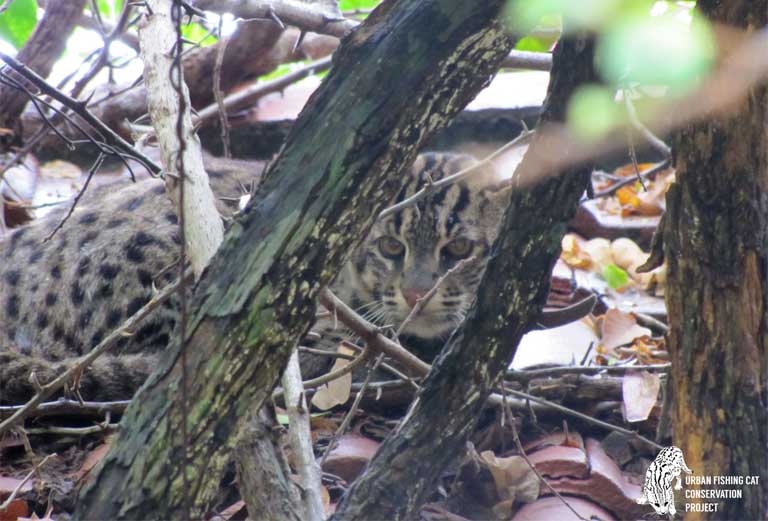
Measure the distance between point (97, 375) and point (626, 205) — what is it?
3.47 meters

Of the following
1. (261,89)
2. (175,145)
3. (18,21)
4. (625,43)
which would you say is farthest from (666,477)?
(261,89)

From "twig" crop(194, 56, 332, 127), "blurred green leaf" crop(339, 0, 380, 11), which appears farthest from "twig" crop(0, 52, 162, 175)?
"twig" crop(194, 56, 332, 127)

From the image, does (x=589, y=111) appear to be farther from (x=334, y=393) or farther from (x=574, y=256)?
(x=574, y=256)

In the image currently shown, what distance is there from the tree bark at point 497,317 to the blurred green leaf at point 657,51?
0.37 feet

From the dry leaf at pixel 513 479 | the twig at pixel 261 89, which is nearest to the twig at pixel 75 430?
the dry leaf at pixel 513 479

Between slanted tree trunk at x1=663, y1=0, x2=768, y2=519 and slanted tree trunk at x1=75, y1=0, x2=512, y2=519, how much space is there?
661 millimetres

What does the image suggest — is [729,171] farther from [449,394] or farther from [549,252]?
[449,394]

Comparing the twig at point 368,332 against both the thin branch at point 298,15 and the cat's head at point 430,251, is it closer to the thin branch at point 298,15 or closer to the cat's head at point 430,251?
the thin branch at point 298,15

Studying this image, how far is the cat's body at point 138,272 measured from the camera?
4199 mm

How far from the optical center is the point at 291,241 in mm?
1890

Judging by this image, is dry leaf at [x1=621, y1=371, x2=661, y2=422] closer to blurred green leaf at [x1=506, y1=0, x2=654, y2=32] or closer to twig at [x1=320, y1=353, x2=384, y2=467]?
twig at [x1=320, y1=353, x2=384, y2=467]

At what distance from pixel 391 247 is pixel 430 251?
200mm

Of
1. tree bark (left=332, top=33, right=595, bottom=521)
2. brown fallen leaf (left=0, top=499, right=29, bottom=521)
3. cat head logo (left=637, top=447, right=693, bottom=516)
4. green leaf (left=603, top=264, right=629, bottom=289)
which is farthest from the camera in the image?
green leaf (left=603, top=264, right=629, bottom=289)

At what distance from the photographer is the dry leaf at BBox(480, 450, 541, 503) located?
321 cm
